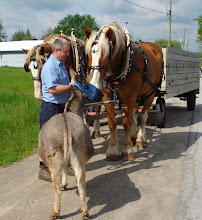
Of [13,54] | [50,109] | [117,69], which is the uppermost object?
[13,54]

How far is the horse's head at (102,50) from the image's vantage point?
140 inches

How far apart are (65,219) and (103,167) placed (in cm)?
167

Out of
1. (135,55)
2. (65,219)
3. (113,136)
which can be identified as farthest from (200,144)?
(65,219)

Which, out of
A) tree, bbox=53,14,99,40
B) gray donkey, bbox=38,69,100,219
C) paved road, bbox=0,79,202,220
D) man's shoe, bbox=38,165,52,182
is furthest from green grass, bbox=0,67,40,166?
tree, bbox=53,14,99,40

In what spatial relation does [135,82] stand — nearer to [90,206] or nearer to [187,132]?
[90,206]

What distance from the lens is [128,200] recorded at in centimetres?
335

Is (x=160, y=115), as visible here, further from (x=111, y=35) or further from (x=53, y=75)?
(x=53, y=75)

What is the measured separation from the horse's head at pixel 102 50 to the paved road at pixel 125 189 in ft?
5.05

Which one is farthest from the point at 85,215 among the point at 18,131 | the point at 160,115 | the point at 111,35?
the point at 160,115

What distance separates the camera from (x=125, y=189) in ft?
12.0

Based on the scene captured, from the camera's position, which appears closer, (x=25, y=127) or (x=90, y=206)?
(x=90, y=206)

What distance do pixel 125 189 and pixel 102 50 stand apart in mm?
2064

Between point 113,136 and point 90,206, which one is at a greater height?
point 113,136

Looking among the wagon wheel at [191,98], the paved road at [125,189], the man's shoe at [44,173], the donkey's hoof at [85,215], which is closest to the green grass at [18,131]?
the paved road at [125,189]
